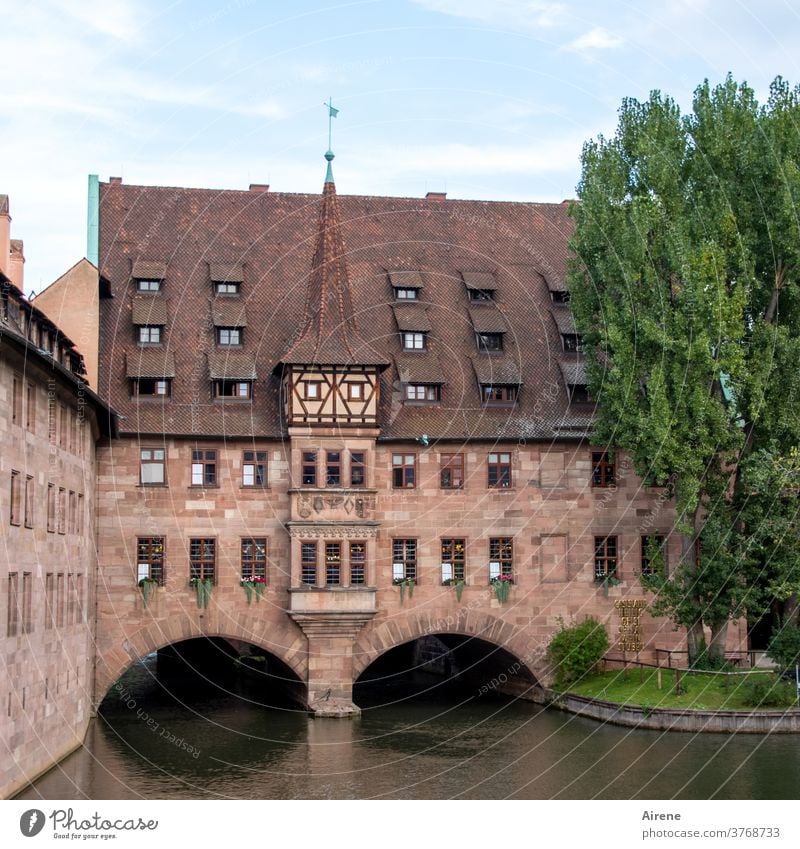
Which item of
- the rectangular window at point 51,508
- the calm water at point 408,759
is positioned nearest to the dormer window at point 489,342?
the calm water at point 408,759

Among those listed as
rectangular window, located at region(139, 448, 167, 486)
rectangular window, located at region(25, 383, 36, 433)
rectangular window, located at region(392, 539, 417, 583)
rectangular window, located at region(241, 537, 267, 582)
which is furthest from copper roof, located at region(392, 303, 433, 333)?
rectangular window, located at region(25, 383, 36, 433)

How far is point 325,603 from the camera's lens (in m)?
46.4

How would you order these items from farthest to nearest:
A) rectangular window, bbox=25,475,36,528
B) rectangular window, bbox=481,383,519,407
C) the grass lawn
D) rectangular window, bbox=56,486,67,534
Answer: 1. rectangular window, bbox=481,383,519,407
2. the grass lawn
3. rectangular window, bbox=56,486,67,534
4. rectangular window, bbox=25,475,36,528

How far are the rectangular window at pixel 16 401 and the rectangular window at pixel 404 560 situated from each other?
63.0 feet

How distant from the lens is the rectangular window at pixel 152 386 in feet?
157

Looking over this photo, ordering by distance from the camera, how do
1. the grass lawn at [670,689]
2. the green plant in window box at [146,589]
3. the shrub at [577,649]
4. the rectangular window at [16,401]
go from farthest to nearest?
the shrub at [577,649]
the green plant in window box at [146,589]
the grass lawn at [670,689]
the rectangular window at [16,401]

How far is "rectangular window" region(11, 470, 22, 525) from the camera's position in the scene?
3052 centimetres

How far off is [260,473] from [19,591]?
57.6ft

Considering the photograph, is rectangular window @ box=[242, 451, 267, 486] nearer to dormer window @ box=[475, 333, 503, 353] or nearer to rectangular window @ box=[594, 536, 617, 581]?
dormer window @ box=[475, 333, 503, 353]

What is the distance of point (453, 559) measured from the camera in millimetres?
48812

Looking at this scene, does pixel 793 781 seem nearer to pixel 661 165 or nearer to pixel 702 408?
pixel 702 408

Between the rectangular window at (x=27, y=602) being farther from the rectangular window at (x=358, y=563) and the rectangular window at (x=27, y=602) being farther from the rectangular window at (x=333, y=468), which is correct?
the rectangular window at (x=333, y=468)

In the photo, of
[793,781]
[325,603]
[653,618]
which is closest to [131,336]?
[325,603]

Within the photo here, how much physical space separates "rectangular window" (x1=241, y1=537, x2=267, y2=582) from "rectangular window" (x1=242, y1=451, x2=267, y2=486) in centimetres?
183
